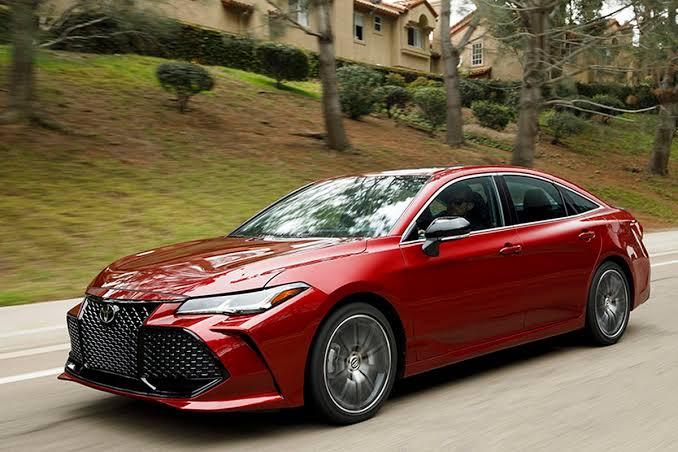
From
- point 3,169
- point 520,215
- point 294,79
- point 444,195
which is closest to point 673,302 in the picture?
point 520,215

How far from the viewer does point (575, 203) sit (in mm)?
7051

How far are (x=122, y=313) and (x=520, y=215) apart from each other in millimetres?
3268

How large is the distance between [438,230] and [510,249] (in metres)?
0.86

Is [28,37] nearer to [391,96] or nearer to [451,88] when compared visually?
[451,88]

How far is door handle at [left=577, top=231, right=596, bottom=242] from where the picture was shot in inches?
266

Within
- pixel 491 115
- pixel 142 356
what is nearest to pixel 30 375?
pixel 142 356

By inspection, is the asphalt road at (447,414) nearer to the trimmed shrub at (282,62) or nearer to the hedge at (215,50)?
the hedge at (215,50)

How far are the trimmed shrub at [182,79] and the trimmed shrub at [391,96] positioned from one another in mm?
9459

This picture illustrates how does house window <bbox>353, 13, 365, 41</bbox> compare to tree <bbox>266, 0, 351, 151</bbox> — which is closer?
tree <bbox>266, 0, 351, 151</bbox>

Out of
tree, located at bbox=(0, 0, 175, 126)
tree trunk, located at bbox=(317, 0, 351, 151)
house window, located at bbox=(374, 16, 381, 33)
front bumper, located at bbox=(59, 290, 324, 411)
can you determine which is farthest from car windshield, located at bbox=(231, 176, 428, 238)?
house window, located at bbox=(374, 16, 381, 33)

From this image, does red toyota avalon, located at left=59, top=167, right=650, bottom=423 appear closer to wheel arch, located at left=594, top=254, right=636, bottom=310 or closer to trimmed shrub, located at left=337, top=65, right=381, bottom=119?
wheel arch, located at left=594, top=254, right=636, bottom=310

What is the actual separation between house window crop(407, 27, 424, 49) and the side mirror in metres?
45.7

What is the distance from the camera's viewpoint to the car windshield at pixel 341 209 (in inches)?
218

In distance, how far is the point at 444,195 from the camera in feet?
19.2
